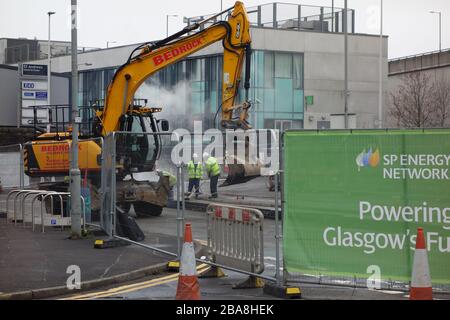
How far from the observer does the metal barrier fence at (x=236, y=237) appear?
11188 mm

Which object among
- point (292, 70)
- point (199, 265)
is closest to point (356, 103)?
point (292, 70)

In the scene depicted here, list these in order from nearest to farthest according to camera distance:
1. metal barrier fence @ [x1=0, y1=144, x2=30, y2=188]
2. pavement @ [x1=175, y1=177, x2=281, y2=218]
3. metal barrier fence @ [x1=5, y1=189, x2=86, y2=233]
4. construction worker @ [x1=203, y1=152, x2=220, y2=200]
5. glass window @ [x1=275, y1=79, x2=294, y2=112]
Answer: pavement @ [x1=175, y1=177, x2=281, y2=218], construction worker @ [x1=203, y1=152, x2=220, y2=200], metal barrier fence @ [x1=5, y1=189, x2=86, y2=233], metal barrier fence @ [x1=0, y1=144, x2=30, y2=188], glass window @ [x1=275, y1=79, x2=294, y2=112]

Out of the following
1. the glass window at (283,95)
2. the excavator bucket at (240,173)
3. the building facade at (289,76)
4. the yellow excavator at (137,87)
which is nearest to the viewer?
the excavator bucket at (240,173)

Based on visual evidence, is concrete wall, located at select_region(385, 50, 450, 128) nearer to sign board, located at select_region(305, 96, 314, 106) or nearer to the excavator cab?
sign board, located at select_region(305, 96, 314, 106)

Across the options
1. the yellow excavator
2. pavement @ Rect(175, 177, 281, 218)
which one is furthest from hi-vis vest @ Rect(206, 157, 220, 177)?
the yellow excavator

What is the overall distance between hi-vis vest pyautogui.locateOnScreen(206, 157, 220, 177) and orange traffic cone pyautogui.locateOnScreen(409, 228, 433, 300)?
16.3 ft

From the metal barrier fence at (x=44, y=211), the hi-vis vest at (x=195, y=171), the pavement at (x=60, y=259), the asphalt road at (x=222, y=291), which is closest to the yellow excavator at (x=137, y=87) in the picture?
the metal barrier fence at (x=44, y=211)

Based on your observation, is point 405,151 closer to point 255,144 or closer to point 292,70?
point 255,144

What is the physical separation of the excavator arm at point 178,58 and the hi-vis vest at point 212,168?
27.9 feet

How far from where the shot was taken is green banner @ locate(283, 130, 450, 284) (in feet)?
32.0

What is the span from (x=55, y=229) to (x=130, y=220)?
4233 mm

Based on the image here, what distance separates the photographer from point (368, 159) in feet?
33.1

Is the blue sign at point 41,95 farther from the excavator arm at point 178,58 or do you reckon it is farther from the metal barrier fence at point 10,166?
the excavator arm at point 178,58

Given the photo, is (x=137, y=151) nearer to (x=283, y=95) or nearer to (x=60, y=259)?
(x=60, y=259)
